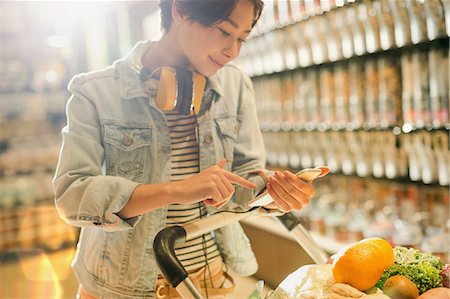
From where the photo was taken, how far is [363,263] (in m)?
0.84

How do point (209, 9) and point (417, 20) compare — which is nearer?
point (209, 9)

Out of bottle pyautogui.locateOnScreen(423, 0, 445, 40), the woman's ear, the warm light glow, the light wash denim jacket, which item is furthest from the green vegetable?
the warm light glow

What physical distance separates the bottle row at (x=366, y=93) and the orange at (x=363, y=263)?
1877 millimetres

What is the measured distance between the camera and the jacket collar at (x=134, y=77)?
109cm

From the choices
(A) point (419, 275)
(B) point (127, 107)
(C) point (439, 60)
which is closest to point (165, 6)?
(B) point (127, 107)

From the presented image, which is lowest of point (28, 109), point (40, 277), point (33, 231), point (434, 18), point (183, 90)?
point (40, 277)

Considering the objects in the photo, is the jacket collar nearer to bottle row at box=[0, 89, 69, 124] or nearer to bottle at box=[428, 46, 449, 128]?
bottle at box=[428, 46, 449, 128]

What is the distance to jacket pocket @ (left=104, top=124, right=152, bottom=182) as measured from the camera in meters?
1.07

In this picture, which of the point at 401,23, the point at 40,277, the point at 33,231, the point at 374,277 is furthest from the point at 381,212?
the point at 33,231

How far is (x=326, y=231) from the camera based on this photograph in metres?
3.19

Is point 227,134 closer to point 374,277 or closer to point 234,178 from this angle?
point 234,178

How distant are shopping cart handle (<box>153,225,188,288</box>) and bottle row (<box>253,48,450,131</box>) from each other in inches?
78.7

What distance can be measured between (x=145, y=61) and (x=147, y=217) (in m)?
0.33

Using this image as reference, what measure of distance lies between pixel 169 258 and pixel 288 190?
26 cm
